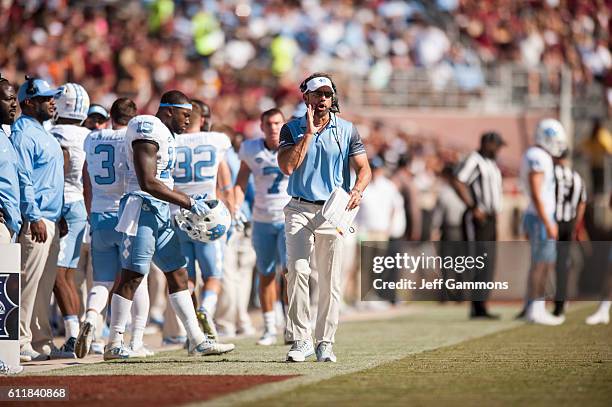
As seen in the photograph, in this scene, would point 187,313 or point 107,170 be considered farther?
point 107,170

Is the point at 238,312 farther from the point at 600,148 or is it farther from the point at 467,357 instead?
the point at 600,148

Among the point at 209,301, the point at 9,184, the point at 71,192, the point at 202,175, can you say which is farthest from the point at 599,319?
the point at 9,184

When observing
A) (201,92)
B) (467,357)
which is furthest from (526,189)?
(201,92)

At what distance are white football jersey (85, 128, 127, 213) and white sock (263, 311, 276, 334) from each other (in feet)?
8.29

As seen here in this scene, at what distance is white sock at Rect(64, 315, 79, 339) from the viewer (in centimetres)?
1084

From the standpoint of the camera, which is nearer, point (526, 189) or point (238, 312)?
point (238, 312)

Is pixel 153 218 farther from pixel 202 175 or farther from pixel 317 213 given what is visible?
pixel 202 175

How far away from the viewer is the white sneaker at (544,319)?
49.5 ft

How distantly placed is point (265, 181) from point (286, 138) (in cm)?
292

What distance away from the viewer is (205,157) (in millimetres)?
11539

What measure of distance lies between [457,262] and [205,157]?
3.07 metres

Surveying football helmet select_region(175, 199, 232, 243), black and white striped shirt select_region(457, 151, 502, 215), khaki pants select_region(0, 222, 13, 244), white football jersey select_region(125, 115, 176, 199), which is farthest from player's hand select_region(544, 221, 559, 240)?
khaki pants select_region(0, 222, 13, 244)

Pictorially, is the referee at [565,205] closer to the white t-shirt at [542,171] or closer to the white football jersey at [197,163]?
the white t-shirt at [542,171]

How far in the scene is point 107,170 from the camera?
10.7m
